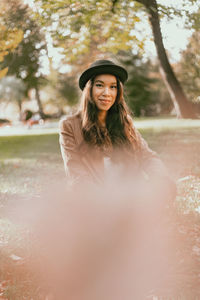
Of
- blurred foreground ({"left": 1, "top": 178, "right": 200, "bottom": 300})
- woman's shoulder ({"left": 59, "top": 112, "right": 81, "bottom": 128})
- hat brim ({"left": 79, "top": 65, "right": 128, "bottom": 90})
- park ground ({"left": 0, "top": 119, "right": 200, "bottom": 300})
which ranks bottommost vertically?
park ground ({"left": 0, "top": 119, "right": 200, "bottom": 300})

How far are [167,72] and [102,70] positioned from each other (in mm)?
2884

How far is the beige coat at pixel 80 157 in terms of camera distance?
2555mm

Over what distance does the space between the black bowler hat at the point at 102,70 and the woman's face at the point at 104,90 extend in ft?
0.14

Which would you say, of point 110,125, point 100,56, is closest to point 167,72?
point 100,56

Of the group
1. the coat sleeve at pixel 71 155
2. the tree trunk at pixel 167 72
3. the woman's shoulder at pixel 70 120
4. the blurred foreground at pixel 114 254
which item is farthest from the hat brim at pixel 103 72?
the tree trunk at pixel 167 72

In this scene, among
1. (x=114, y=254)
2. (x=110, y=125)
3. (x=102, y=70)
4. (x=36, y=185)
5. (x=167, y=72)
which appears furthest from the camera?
(x=36, y=185)

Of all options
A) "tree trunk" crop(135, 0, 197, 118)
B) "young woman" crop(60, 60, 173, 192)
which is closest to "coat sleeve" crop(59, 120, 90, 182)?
"young woman" crop(60, 60, 173, 192)

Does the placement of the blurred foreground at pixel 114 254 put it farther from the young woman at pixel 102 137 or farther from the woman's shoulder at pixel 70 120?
the woman's shoulder at pixel 70 120

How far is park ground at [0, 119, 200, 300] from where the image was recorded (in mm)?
2356

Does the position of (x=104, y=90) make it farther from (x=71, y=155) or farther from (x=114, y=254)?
(x=114, y=254)

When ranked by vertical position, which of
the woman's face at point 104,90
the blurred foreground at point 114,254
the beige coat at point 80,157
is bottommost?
the blurred foreground at point 114,254

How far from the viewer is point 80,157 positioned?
262 centimetres

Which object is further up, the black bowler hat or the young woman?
the black bowler hat

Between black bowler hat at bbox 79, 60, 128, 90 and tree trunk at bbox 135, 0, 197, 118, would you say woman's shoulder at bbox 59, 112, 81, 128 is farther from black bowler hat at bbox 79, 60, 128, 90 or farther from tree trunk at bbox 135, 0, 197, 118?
tree trunk at bbox 135, 0, 197, 118
